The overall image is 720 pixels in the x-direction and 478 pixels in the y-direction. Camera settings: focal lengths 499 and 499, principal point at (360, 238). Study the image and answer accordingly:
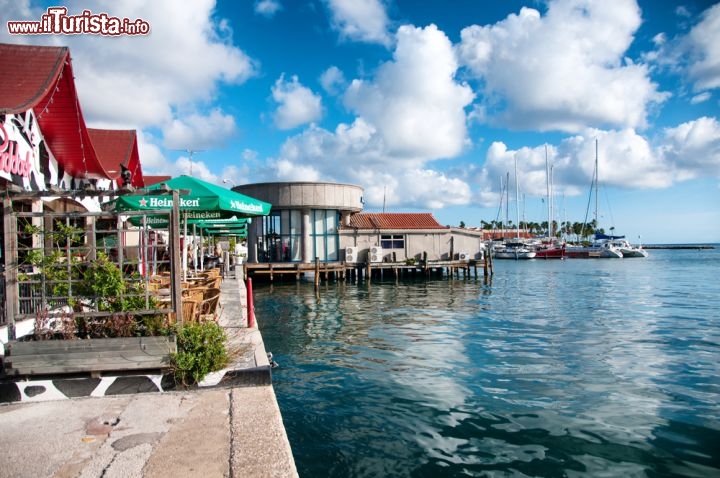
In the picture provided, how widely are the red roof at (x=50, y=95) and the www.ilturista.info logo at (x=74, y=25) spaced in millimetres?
1549

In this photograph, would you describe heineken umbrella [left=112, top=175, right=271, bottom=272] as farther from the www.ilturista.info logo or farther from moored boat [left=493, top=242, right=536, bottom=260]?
moored boat [left=493, top=242, right=536, bottom=260]

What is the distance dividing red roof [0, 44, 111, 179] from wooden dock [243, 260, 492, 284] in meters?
20.3

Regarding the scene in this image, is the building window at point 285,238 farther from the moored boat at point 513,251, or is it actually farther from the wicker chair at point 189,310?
the moored boat at point 513,251

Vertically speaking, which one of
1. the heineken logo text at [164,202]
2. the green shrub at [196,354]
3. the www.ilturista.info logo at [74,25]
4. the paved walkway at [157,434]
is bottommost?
the paved walkway at [157,434]

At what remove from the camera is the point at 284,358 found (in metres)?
11.7

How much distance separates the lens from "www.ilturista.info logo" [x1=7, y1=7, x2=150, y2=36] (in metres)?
12.2

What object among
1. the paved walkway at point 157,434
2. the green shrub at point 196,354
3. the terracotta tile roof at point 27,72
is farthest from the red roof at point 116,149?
the paved walkway at point 157,434

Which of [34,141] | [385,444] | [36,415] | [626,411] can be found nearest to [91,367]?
[36,415]

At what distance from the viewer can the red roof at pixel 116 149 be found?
18.0 m

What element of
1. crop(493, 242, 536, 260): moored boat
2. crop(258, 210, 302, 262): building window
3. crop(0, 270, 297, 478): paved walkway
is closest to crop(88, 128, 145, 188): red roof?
crop(0, 270, 297, 478): paved walkway

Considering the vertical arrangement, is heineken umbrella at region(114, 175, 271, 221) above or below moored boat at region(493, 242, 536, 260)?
above

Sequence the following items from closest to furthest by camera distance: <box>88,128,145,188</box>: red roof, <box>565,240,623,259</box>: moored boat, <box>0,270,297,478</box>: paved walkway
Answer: <box>0,270,297,478</box>: paved walkway → <box>88,128,145,188</box>: red roof → <box>565,240,623,259</box>: moored boat

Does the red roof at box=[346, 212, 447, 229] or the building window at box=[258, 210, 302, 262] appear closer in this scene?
the building window at box=[258, 210, 302, 262]

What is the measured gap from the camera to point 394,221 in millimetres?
39812
